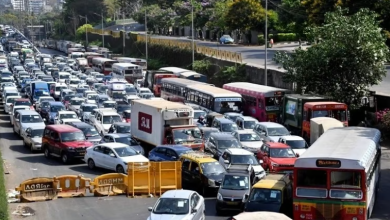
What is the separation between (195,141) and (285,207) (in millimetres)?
11475

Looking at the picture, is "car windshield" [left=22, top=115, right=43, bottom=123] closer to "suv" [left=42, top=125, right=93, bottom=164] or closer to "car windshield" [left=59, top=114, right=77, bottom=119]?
"car windshield" [left=59, top=114, right=77, bottom=119]

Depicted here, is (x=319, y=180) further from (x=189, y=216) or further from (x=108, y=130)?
(x=108, y=130)

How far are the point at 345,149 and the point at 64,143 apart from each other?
1644 centimetres

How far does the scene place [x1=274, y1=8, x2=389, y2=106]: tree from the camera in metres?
41.4

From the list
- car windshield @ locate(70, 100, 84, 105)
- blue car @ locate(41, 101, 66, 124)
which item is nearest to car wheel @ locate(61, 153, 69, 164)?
blue car @ locate(41, 101, 66, 124)

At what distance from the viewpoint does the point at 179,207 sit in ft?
70.7

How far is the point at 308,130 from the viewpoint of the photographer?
37188mm

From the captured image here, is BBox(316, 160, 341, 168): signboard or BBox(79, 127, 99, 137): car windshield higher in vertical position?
BBox(316, 160, 341, 168): signboard

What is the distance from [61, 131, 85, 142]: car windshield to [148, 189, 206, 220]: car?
14145 millimetres

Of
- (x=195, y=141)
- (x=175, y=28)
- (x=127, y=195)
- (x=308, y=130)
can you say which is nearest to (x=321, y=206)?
(x=127, y=195)

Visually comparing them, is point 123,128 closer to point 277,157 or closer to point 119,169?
point 119,169

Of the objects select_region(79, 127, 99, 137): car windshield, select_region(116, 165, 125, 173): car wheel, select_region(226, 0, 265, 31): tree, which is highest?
select_region(226, 0, 265, 31): tree

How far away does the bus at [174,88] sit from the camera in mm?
51450

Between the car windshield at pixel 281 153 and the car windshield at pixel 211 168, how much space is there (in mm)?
3834
